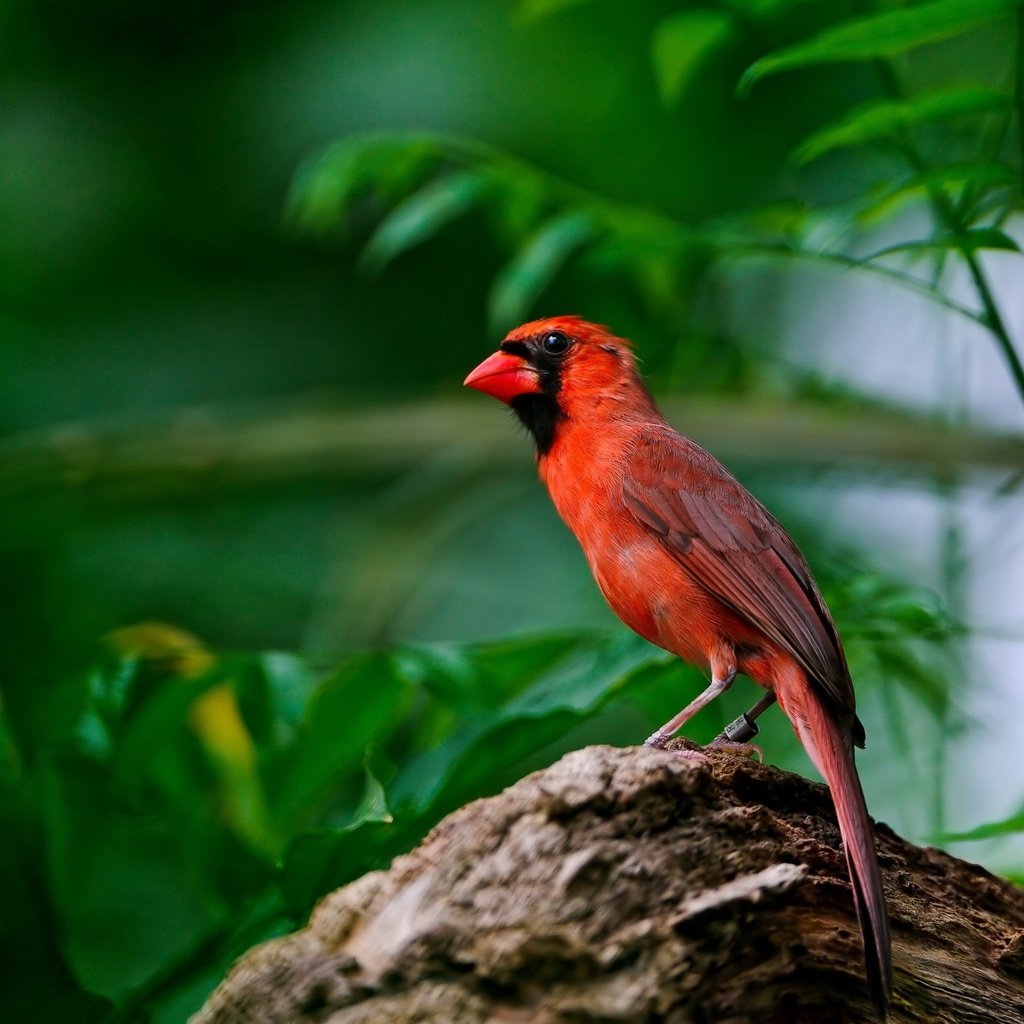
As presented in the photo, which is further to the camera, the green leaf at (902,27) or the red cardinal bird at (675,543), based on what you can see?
the red cardinal bird at (675,543)

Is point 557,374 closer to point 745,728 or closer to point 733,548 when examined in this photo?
point 733,548

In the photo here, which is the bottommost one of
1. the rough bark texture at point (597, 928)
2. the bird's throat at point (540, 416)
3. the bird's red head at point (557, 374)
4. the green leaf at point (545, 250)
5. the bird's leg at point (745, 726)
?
the bird's leg at point (745, 726)

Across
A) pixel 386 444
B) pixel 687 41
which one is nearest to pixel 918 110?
pixel 687 41

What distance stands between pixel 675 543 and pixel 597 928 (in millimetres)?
1378

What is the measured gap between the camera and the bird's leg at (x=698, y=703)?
Result: 2768 mm

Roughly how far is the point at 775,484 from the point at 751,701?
1020 mm

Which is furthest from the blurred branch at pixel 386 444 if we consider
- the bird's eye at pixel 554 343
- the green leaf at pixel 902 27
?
the green leaf at pixel 902 27

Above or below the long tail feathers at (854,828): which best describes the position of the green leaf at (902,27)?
above

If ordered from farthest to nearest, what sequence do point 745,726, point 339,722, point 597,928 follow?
point 745,726 → point 339,722 → point 597,928

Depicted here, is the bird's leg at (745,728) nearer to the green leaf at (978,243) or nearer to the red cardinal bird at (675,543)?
the red cardinal bird at (675,543)

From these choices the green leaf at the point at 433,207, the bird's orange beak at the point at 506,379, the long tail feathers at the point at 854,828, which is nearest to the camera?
the long tail feathers at the point at 854,828

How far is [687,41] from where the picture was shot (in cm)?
338

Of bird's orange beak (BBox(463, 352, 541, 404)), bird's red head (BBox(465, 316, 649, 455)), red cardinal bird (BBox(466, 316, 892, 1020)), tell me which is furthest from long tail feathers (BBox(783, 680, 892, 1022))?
bird's orange beak (BBox(463, 352, 541, 404))

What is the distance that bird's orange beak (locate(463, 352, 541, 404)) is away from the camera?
12.2 ft
